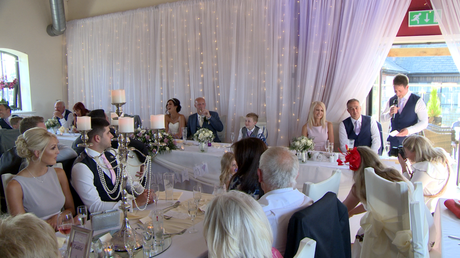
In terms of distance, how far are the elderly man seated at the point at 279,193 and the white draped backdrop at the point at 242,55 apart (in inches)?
147

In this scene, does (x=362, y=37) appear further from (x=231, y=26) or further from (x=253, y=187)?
(x=253, y=187)

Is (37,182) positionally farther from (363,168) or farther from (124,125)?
(363,168)

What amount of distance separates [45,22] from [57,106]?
95.0 inches

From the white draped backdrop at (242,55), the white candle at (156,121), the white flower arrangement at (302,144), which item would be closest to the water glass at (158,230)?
the white candle at (156,121)

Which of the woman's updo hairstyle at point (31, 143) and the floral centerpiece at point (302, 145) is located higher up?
the woman's updo hairstyle at point (31, 143)

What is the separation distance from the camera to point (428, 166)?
265 cm

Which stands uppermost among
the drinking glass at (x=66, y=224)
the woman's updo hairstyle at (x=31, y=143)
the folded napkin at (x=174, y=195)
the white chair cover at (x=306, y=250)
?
the woman's updo hairstyle at (x=31, y=143)

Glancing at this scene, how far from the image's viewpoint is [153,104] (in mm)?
7387

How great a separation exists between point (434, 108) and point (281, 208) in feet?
17.7

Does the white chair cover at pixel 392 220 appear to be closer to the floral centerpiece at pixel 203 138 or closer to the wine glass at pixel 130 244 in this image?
the wine glass at pixel 130 244

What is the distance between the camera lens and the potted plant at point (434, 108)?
19.5 feet

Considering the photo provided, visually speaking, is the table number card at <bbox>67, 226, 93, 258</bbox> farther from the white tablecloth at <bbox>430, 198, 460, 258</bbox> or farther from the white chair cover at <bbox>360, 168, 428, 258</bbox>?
the white tablecloth at <bbox>430, 198, 460, 258</bbox>

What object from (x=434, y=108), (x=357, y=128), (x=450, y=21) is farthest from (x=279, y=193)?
(x=434, y=108)

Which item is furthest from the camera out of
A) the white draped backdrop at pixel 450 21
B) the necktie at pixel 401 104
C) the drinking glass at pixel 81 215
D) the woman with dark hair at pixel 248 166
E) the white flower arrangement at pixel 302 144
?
the necktie at pixel 401 104
